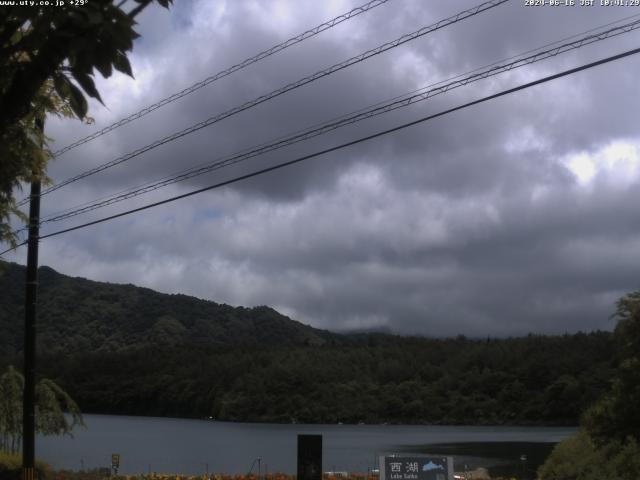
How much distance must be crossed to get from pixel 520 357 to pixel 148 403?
162 ft

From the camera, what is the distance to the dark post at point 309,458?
487 inches

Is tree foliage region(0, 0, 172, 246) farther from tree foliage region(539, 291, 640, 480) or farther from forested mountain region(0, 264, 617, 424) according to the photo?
forested mountain region(0, 264, 617, 424)

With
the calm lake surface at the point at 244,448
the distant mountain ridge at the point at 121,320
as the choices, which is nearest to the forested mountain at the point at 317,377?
the distant mountain ridge at the point at 121,320

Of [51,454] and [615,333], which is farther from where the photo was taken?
[51,454]

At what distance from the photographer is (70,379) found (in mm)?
89125

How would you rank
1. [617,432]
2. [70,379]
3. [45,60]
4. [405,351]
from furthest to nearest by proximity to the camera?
[405,351]
[70,379]
[617,432]
[45,60]

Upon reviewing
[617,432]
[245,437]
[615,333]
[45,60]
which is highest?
[45,60]

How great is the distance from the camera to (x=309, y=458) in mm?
12469

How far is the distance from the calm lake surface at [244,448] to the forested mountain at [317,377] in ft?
16.2

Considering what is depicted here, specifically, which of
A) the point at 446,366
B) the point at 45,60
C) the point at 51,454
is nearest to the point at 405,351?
the point at 446,366

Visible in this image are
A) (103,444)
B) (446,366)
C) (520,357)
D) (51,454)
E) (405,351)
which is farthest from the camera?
(405,351)

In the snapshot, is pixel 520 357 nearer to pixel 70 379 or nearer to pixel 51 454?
pixel 70 379

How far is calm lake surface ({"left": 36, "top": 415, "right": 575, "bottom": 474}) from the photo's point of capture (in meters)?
42.4

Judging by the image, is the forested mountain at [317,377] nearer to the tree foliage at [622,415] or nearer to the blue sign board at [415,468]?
the tree foliage at [622,415]
